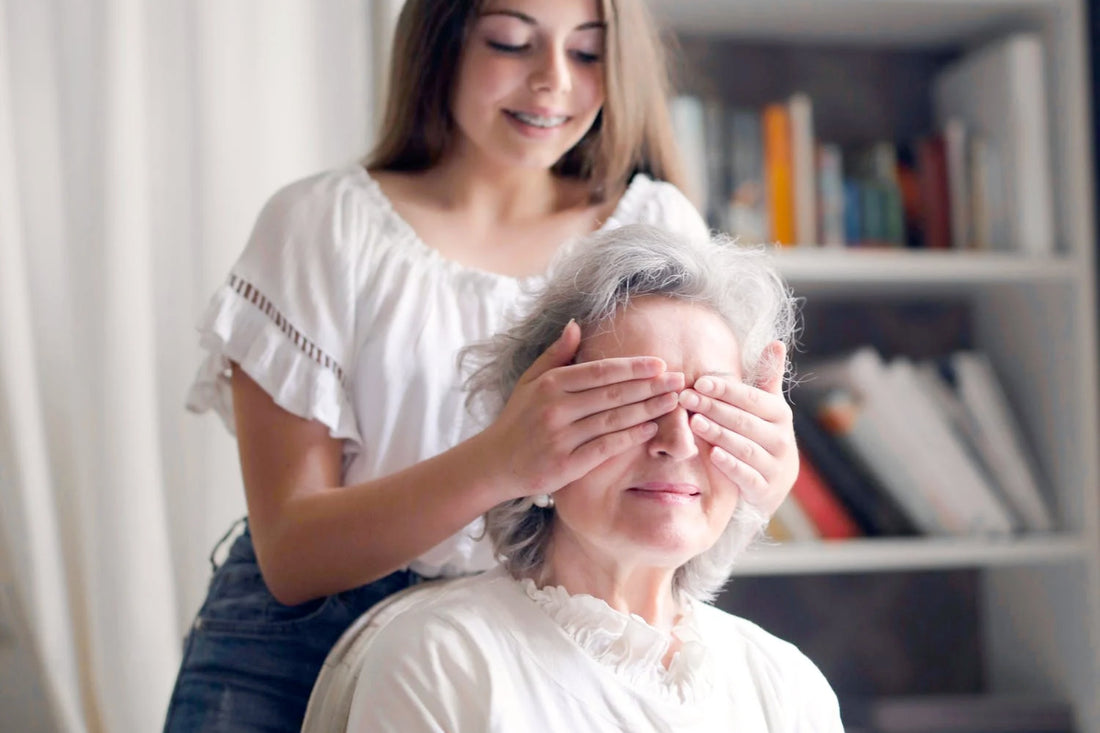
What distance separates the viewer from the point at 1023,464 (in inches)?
86.3

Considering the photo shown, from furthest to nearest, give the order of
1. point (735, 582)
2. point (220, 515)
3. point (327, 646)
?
point (735, 582), point (220, 515), point (327, 646)

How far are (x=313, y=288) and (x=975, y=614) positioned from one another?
5.87 ft

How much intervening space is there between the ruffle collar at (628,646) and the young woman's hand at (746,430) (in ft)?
0.54

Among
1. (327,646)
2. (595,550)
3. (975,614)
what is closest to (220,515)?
(327,646)

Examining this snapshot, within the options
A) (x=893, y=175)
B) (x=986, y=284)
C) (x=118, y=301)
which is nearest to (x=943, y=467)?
(x=986, y=284)

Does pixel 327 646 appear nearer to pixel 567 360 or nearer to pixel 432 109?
pixel 567 360

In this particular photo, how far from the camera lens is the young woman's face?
1.33 m

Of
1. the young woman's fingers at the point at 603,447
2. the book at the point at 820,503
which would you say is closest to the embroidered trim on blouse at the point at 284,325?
the young woman's fingers at the point at 603,447

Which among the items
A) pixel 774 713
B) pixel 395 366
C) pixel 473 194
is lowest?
pixel 774 713

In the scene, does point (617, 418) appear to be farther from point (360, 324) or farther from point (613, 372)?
point (360, 324)

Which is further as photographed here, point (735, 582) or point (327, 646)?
point (735, 582)

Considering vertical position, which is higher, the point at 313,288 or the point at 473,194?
the point at 473,194

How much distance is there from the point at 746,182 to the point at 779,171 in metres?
0.07

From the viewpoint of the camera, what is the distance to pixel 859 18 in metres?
2.26
